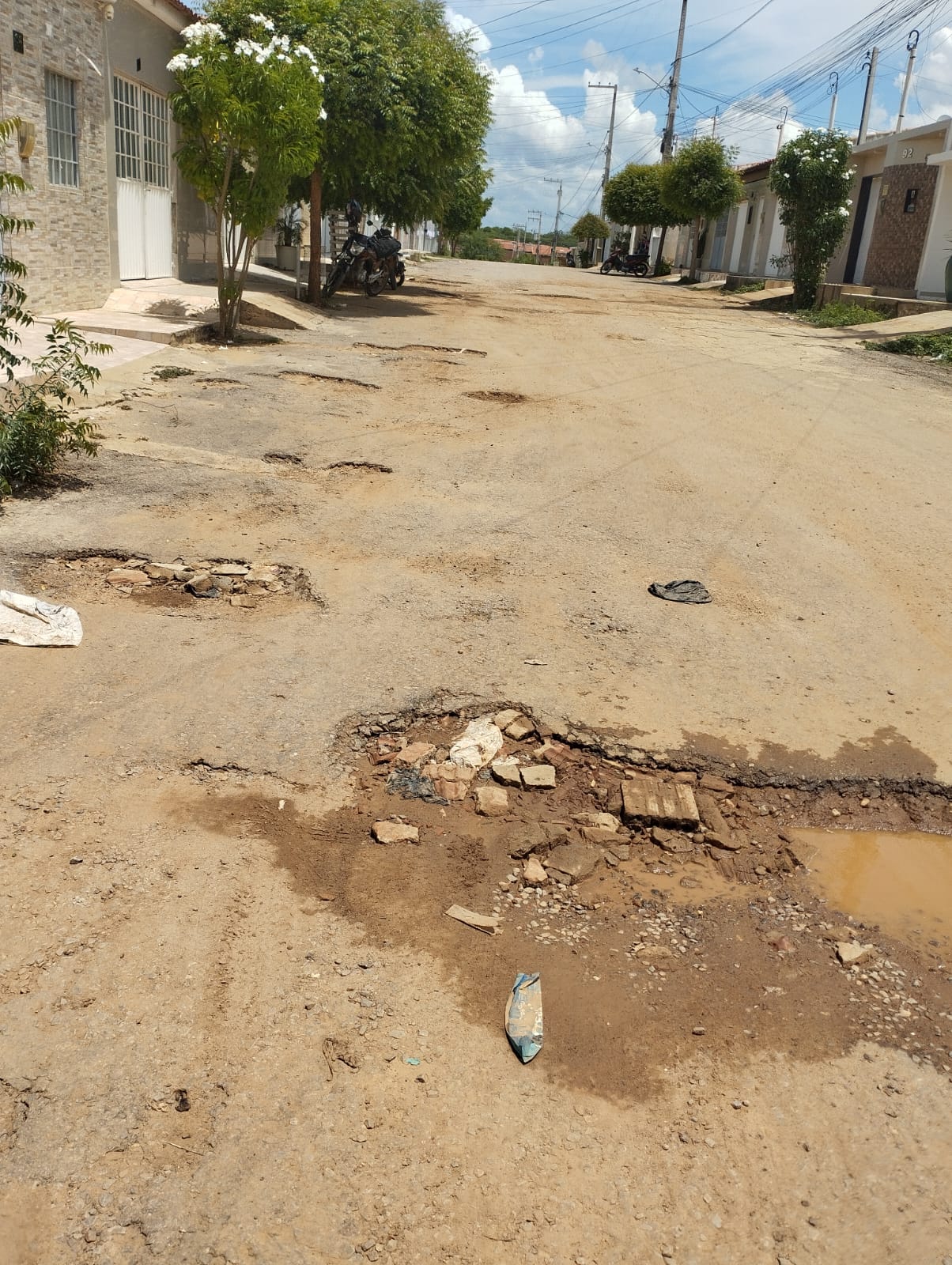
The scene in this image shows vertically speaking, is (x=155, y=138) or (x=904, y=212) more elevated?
(x=904, y=212)

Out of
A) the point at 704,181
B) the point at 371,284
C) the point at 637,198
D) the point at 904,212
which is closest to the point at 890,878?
the point at 371,284

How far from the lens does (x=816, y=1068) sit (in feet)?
7.55

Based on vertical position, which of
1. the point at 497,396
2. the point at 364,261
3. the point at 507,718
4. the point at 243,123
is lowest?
the point at 507,718

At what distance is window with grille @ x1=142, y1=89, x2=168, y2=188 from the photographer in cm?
1448

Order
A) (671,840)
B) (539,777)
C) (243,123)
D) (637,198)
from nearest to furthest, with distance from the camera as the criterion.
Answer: (671,840) → (539,777) → (243,123) → (637,198)

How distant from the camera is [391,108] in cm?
1387

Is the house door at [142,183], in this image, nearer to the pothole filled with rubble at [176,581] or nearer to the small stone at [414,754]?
the pothole filled with rubble at [176,581]

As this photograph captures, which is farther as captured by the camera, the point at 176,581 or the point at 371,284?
the point at 371,284

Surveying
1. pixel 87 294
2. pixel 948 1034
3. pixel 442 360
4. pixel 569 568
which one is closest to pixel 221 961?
pixel 948 1034

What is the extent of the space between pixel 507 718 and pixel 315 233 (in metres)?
13.5

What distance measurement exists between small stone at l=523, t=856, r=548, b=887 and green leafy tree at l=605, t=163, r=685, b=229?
44.5 m

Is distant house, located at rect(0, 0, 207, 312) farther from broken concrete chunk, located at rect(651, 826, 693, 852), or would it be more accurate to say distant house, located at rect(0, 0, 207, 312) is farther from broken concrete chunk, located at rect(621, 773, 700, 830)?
broken concrete chunk, located at rect(651, 826, 693, 852)

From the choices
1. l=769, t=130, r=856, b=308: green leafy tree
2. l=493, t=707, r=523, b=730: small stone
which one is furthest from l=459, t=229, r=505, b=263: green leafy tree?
l=493, t=707, r=523, b=730: small stone

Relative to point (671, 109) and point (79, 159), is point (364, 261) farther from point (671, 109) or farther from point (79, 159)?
point (671, 109)
